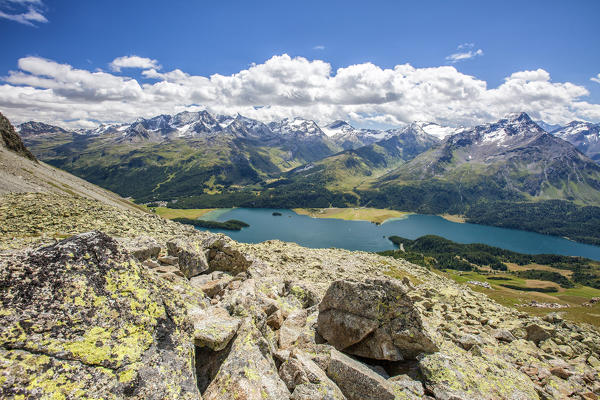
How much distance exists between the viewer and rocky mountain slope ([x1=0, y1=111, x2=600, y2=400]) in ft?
18.6

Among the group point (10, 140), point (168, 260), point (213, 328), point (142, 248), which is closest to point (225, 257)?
point (168, 260)

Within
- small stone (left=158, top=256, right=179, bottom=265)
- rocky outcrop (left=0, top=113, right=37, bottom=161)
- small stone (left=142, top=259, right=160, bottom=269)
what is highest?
rocky outcrop (left=0, top=113, right=37, bottom=161)

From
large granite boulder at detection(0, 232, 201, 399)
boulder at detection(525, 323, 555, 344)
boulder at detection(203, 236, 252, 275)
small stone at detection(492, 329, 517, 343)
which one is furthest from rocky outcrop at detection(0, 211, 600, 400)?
boulder at detection(203, 236, 252, 275)

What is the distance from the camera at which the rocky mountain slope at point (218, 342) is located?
18.6 ft

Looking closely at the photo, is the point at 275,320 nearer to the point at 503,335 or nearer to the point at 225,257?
the point at 225,257

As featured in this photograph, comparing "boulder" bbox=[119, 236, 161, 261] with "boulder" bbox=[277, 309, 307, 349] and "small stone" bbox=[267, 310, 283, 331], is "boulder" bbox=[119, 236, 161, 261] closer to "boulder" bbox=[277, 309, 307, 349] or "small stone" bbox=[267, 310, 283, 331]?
"small stone" bbox=[267, 310, 283, 331]

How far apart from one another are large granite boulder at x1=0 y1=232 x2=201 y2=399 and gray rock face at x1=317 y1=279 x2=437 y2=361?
6727mm

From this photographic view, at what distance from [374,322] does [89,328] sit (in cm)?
1000

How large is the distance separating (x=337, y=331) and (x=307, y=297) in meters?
6.21

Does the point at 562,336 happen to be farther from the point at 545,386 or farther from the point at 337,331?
the point at 337,331

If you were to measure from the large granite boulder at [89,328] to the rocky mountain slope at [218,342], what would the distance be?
2cm

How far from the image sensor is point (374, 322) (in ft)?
38.8

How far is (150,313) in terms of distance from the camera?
24.1ft

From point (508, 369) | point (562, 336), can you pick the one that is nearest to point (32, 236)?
point (508, 369)
